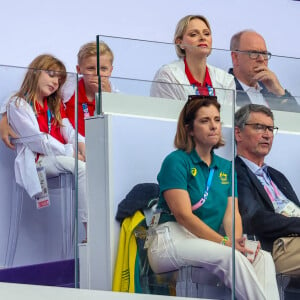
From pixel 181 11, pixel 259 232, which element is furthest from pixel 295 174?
pixel 181 11

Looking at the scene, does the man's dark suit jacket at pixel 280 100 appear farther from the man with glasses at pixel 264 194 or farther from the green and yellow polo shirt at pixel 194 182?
the green and yellow polo shirt at pixel 194 182

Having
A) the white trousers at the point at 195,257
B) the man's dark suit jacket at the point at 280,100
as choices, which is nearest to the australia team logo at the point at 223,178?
the white trousers at the point at 195,257

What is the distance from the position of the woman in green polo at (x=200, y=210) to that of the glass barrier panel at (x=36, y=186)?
0.36 meters

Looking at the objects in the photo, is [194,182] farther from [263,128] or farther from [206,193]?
[263,128]

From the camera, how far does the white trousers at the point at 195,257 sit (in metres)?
5.29

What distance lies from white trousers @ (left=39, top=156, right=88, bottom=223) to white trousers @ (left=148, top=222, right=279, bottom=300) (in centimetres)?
32

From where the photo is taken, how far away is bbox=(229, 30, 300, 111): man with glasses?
223 inches

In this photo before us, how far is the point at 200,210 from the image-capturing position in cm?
530

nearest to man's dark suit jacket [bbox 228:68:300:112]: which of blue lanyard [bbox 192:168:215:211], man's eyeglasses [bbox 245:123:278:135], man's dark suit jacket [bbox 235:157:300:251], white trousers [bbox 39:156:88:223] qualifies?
man's eyeglasses [bbox 245:123:278:135]

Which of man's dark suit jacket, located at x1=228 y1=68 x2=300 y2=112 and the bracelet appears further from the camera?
man's dark suit jacket, located at x1=228 y1=68 x2=300 y2=112

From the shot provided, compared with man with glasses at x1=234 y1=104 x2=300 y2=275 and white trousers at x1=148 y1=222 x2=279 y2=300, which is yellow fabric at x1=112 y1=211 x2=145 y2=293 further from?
man with glasses at x1=234 y1=104 x2=300 y2=275

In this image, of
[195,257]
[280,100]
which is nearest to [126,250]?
[195,257]

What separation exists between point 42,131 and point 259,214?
873mm

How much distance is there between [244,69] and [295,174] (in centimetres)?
55
